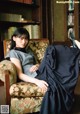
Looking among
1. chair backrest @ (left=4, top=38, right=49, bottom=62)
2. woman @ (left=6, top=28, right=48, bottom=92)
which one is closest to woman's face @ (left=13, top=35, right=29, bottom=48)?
woman @ (left=6, top=28, right=48, bottom=92)

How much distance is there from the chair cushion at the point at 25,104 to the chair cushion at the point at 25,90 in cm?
5

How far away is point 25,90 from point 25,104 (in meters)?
0.15

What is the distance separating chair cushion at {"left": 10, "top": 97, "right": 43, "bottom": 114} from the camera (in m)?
2.17

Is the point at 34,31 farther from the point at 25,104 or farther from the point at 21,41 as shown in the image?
the point at 25,104

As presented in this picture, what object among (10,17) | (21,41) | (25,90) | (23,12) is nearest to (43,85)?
(25,90)

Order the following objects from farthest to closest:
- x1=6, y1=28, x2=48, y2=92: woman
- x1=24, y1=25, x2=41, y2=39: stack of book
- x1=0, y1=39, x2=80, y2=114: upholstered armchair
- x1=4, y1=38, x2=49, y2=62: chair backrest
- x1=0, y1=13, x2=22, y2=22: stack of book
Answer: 1. x1=24, y1=25, x2=41, y2=39: stack of book
2. x1=0, y1=13, x2=22, y2=22: stack of book
3. x1=4, y1=38, x2=49, y2=62: chair backrest
4. x1=6, y1=28, x2=48, y2=92: woman
5. x1=0, y1=39, x2=80, y2=114: upholstered armchair

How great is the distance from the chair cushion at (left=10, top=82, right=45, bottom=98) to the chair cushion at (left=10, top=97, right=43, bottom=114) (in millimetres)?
47

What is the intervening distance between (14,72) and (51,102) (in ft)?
1.49

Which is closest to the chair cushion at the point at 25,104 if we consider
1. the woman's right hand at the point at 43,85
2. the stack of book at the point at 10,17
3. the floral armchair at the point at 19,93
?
the floral armchair at the point at 19,93

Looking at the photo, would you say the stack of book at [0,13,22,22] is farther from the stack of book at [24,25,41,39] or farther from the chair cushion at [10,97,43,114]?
the chair cushion at [10,97,43,114]

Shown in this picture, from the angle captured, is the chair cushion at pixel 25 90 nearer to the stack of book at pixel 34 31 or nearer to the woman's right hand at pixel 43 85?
the woman's right hand at pixel 43 85

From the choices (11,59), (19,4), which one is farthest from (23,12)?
(11,59)

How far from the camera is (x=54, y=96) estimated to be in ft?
6.97

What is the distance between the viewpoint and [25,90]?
6.99 ft
